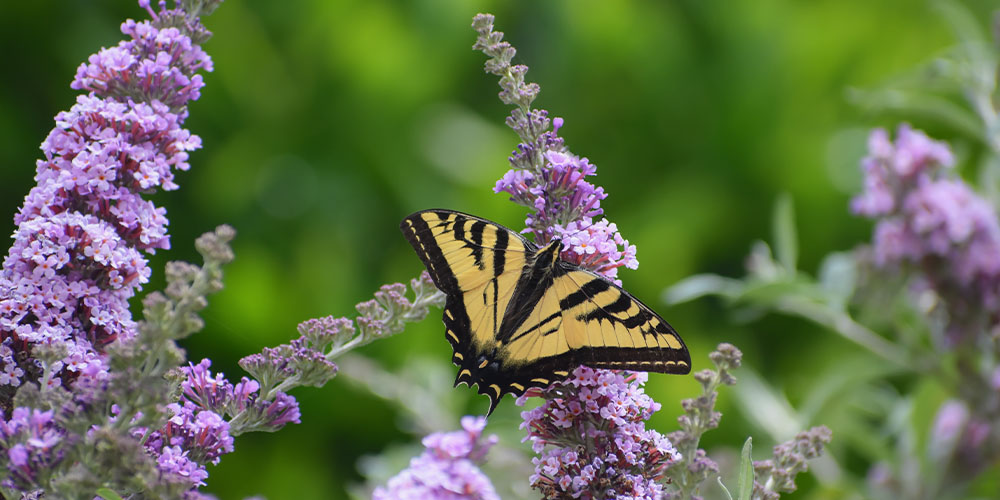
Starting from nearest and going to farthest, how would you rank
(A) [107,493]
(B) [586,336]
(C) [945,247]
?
(A) [107,493], (B) [586,336], (C) [945,247]

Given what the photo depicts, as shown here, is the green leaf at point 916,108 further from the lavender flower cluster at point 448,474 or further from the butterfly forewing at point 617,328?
the lavender flower cluster at point 448,474

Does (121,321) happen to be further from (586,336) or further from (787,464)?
(787,464)

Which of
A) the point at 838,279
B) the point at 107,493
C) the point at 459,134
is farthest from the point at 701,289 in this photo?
the point at 459,134

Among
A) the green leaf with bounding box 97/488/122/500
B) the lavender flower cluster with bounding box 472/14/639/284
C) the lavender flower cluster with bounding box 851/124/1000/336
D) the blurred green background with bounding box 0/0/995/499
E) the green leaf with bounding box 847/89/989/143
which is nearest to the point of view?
the green leaf with bounding box 97/488/122/500

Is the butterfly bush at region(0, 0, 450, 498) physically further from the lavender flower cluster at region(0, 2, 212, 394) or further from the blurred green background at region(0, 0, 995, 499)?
the blurred green background at region(0, 0, 995, 499)

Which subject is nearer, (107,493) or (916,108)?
(107,493)

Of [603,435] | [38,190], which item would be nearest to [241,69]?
[38,190]

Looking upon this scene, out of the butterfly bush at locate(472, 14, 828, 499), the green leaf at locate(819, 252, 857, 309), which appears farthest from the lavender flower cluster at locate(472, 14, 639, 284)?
the green leaf at locate(819, 252, 857, 309)
